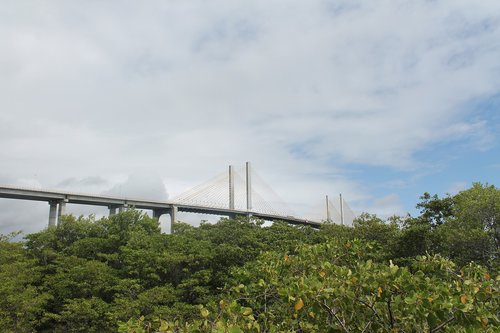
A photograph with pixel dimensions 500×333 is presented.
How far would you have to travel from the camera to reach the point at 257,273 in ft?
20.5

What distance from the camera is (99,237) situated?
2447 centimetres

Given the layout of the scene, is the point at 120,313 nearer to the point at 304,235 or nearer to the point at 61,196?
the point at 304,235

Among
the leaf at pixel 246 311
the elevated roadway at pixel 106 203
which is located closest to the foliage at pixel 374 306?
the leaf at pixel 246 311

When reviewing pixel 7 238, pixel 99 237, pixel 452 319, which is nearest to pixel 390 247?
pixel 99 237

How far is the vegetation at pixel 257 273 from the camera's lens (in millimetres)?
4027

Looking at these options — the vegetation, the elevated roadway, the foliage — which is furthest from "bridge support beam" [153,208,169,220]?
the foliage

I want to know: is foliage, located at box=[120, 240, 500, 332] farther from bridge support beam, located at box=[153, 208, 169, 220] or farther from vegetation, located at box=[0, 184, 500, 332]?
bridge support beam, located at box=[153, 208, 169, 220]

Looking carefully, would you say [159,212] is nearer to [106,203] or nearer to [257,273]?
[106,203]

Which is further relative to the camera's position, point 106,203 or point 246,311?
point 106,203

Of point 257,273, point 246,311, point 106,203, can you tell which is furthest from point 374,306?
point 106,203

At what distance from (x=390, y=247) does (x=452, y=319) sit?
65.3ft

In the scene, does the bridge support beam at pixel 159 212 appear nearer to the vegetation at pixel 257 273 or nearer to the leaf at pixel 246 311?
the vegetation at pixel 257 273

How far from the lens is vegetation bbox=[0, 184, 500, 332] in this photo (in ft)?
13.2

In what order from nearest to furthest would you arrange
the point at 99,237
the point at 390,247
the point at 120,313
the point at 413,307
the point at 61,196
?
the point at 413,307 < the point at 120,313 < the point at 390,247 < the point at 99,237 < the point at 61,196
